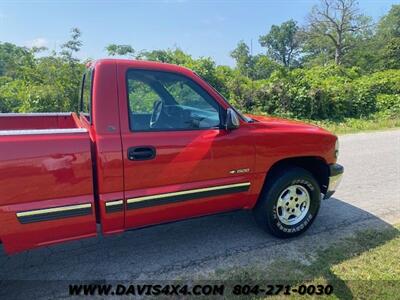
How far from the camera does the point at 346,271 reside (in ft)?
10.9

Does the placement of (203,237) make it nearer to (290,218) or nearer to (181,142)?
(290,218)

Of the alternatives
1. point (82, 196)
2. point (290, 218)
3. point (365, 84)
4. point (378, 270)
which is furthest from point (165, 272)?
point (365, 84)

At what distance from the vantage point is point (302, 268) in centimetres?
339

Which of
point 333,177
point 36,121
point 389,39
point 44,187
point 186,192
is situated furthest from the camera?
point 389,39

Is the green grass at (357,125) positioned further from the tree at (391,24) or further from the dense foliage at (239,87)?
the tree at (391,24)

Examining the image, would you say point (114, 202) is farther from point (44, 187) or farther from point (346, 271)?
point (346, 271)

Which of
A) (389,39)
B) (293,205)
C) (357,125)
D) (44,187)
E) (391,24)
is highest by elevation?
(391,24)

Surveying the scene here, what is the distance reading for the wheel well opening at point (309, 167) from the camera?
12.6 feet

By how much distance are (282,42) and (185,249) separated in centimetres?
7521

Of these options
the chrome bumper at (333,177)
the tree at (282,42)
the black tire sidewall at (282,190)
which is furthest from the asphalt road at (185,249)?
the tree at (282,42)

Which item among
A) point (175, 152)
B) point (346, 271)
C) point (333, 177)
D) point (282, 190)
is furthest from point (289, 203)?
point (175, 152)

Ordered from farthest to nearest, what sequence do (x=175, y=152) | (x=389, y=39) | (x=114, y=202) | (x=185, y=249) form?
(x=389, y=39) < (x=185, y=249) < (x=175, y=152) < (x=114, y=202)

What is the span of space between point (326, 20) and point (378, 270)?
42.7m

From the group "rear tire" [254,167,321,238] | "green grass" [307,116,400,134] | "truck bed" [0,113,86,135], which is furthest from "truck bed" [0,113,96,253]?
"green grass" [307,116,400,134]
